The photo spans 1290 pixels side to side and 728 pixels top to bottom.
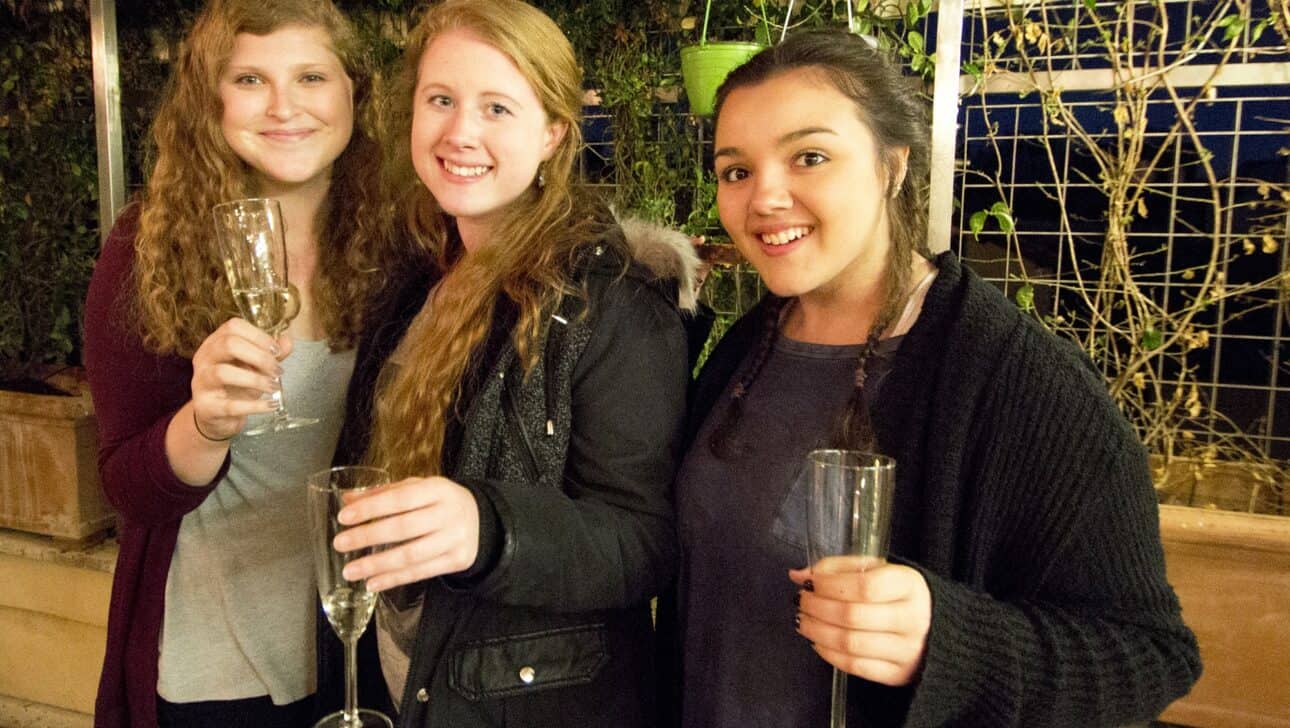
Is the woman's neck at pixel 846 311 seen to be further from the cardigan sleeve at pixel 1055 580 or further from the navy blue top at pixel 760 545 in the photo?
the cardigan sleeve at pixel 1055 580

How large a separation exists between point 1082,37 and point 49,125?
3795 millimetres

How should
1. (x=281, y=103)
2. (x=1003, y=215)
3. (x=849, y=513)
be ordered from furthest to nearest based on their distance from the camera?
(x=1003, y=215), (x=281, y=103), (x=849, y=513)

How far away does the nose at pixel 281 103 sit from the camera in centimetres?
144

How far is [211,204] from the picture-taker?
59.1 inches

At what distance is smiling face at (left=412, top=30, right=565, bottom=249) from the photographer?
4.09ft

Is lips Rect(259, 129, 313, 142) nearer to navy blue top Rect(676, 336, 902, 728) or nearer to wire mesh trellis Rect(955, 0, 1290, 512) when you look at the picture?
navy blue top Rect(676, 336, 902, 728)

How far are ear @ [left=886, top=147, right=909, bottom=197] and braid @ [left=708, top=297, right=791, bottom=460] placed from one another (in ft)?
0.81

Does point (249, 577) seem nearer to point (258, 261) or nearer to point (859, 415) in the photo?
point (258, 261)

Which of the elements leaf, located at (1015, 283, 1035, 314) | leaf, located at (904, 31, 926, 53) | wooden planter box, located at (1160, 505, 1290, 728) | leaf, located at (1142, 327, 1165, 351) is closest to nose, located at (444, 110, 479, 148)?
leaf, located at (904, 31, 926, 53)

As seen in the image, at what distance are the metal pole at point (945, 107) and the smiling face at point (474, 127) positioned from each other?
127 cm

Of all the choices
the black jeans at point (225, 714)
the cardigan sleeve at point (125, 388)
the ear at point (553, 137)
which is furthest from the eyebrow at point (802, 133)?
the black jeans at point (225, 714)

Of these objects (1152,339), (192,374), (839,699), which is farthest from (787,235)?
(1152,339)

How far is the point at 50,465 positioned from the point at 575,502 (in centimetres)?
254

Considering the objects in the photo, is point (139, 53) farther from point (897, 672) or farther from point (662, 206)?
point (897, 672)
